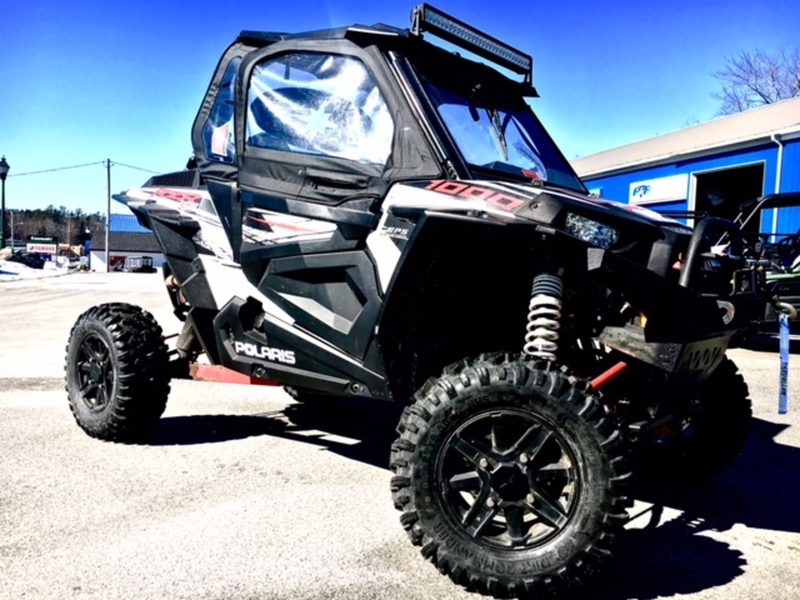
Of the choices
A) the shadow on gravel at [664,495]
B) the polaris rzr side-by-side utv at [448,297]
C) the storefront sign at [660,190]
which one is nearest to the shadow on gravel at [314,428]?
the shadow on gravel at [664,495]

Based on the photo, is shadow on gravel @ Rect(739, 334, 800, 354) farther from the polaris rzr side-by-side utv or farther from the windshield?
the windshield

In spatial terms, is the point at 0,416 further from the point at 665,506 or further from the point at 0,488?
the point at 665,506

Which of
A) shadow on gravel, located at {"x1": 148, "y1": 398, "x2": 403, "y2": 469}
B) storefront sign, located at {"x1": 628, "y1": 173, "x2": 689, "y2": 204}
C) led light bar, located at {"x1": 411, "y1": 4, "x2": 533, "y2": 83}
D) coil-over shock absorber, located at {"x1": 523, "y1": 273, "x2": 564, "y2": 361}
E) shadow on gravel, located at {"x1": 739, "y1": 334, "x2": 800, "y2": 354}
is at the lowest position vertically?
shadow on gravel, located at {"x1": 148, "y1": 398, "x2": 403, "y2": 469}

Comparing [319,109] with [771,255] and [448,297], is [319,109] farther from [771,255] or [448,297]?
[771,255]

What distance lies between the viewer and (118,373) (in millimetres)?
4633

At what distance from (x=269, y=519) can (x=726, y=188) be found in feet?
64.5

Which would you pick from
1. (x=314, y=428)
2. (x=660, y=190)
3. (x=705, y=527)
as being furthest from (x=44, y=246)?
(x=705, y=527)

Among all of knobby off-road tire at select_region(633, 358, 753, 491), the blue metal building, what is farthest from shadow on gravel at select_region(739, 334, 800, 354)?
knobby off-road tire at select_region(633, 358, 753, 491)

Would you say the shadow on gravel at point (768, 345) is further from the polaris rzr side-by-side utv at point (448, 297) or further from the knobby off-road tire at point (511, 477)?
the knobby off-road tire at point (511, 477)

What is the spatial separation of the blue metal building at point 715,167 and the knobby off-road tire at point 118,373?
13.6 m

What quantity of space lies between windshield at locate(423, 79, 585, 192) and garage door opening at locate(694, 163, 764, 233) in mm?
13561

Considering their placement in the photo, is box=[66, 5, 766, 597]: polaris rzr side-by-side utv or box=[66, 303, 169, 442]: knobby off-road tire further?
box=[66, 303, 169, 442]: knobby off-road tire

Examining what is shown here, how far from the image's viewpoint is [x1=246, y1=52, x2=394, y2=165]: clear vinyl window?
11.9ft

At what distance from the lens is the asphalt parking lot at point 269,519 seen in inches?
114
